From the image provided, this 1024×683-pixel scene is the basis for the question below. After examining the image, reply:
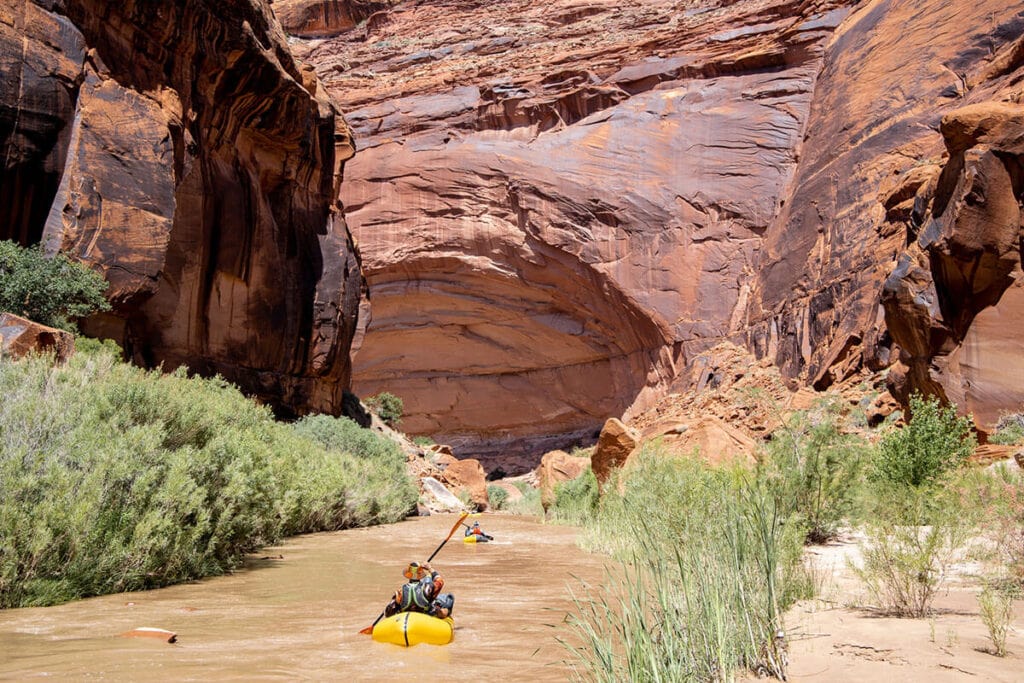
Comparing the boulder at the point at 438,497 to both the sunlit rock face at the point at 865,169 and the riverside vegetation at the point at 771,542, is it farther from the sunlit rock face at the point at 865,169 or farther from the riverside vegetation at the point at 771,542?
the riverside vegetation at the point at 771,542

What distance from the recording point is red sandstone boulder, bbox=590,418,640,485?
49.0 feet

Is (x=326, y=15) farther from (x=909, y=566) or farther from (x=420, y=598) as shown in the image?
(x=909, y=566)

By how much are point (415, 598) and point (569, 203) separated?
2654 centimetres

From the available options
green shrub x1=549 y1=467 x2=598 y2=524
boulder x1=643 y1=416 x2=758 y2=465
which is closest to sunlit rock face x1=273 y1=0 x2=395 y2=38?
green shrub x1=549 y1=467 x2=598 y2=524

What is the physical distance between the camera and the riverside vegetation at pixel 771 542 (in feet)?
10.8

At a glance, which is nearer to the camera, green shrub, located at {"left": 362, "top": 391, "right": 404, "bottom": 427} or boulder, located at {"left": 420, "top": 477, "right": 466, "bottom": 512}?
boulder, located at {"left": 420, "top": 477, "right": 466, "bottom": 512}

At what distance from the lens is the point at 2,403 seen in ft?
22.6

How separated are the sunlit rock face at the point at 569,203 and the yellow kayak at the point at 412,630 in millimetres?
23895

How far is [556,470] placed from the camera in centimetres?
1995

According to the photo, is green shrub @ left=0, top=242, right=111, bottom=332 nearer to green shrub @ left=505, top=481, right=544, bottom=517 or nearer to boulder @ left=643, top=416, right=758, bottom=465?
boulder @ left=643, top=416, right=758, bottom=465

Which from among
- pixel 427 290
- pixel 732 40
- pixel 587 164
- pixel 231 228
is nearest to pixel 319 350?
pixel 231 228

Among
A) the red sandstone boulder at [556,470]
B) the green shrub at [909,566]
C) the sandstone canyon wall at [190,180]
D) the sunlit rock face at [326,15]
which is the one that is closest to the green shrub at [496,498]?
the sandstone canyon wall at [190,180]

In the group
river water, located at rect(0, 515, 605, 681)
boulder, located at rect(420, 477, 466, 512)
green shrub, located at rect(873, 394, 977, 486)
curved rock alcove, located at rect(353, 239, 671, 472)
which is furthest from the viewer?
curved rock alcove, located at rect(353, 239, 671, 472)

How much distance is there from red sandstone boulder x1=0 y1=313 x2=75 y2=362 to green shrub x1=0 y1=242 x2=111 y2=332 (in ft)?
9.63
